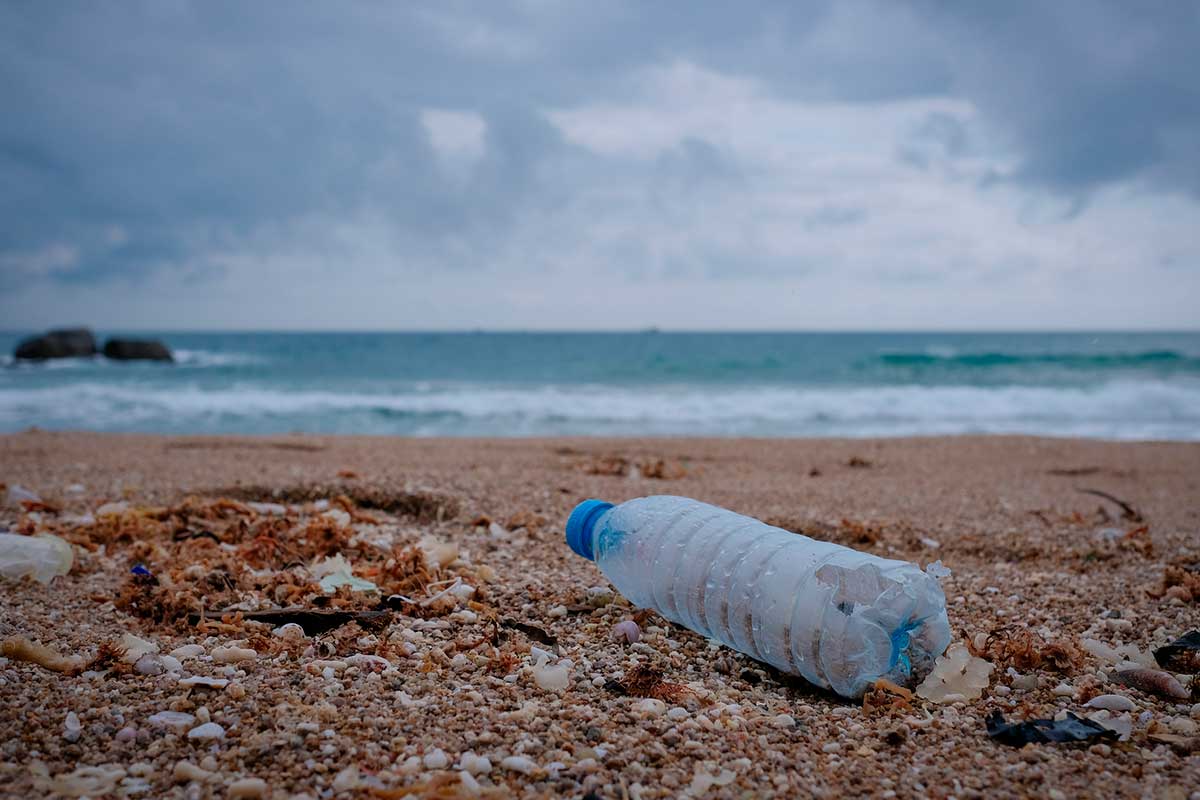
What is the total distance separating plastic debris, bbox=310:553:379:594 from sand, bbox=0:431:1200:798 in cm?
8

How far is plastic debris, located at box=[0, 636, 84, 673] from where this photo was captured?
203cm

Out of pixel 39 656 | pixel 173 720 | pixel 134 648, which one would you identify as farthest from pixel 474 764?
pixel 39 656

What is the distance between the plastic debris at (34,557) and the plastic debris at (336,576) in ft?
3.18

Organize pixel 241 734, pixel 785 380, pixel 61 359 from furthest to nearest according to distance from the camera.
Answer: pixel 61 359
pixel 785 380
pixel 241 734

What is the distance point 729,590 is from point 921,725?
64 cm

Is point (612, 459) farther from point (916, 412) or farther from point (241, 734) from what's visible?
point (916, 412)

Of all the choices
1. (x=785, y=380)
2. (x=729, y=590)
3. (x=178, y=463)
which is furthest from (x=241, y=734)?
(x=785, y=380)

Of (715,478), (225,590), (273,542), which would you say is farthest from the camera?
(715,478)

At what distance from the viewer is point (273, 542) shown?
3176 millimetres

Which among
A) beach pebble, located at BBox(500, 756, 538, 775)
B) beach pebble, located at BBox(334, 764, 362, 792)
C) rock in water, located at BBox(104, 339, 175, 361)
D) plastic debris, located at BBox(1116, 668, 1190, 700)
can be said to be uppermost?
rock in water, located at BBox(104, 339, 175, 361)

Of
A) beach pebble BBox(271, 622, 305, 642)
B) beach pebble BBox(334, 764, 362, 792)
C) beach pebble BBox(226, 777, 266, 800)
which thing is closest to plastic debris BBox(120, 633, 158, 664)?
beach pebble BBox(271, 622, 305, 642)

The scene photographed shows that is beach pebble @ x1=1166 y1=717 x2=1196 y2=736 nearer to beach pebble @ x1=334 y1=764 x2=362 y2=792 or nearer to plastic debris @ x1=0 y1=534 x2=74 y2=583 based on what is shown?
beach pebble @ x1=334 y1=764 x2=362 y2=792

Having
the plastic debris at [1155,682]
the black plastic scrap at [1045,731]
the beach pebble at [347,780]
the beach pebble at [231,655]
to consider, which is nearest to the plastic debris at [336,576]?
the beach pebble at [231,655]

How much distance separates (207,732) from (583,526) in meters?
1.24
